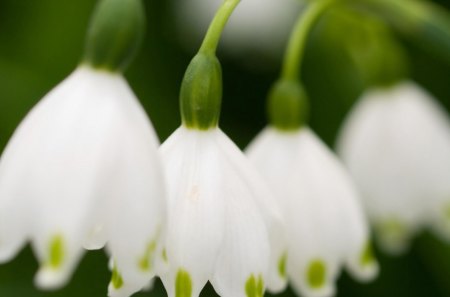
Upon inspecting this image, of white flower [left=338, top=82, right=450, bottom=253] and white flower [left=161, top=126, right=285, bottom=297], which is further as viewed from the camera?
white flower [left=338, top=82, right=450, bottom=253]

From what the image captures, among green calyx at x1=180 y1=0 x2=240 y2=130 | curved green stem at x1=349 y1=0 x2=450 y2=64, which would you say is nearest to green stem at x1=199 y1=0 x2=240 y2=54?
green calyx at x1=180 y1=0 x2=240 y2=130

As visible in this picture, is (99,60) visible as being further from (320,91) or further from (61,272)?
(320,91)

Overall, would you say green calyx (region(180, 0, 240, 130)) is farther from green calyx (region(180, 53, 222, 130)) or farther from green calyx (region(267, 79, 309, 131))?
green calyx (region(267, 79, 309, 131))

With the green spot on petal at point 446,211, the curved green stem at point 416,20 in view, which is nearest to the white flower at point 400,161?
the green spot on petal at point 446,211

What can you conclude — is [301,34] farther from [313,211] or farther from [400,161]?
[400,161]

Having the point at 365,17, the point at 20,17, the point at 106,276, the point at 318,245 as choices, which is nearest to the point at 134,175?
the point at 318,245

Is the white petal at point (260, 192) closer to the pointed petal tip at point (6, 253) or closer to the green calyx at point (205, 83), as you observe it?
the green calyx at point (205, 83)
